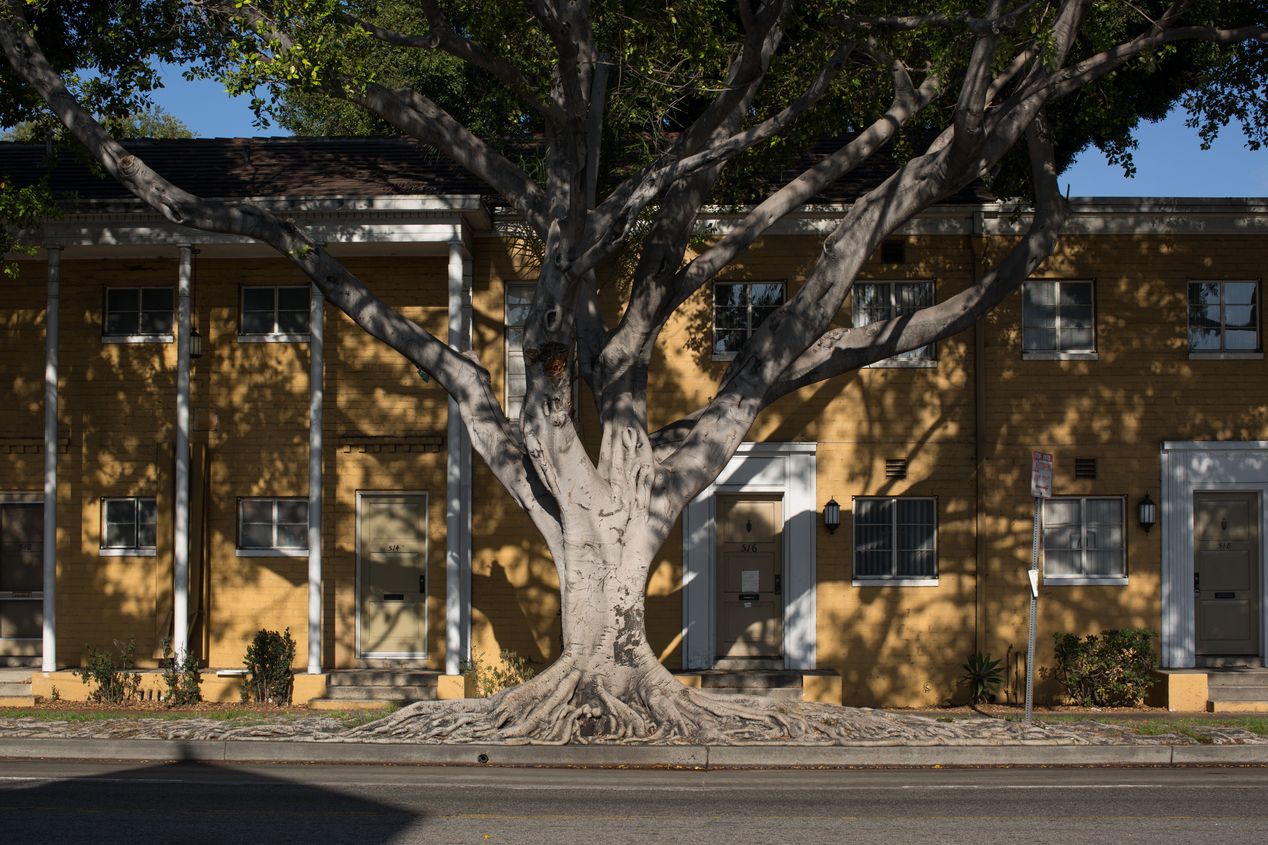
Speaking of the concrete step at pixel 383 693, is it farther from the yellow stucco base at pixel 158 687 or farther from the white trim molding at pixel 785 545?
the white trim molding at pixel 785 545

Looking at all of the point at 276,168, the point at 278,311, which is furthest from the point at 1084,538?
the point at 276,168

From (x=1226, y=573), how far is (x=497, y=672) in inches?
396

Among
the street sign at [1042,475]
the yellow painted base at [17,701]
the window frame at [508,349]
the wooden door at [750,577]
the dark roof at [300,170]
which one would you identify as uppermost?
the dark roof at [300,170]

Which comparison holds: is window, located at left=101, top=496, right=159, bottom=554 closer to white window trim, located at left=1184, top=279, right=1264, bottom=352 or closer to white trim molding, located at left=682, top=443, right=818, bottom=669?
white trim molding, located at left=682, top=443, right=818, bottom=669

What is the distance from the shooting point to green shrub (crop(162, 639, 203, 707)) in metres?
16.3

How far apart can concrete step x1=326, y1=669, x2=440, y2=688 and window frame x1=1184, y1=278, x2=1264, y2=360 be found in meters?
11.2

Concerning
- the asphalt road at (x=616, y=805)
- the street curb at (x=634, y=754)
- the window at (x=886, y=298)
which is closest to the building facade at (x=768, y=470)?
the window at (x=886, y=298)

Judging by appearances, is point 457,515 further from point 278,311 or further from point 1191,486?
point 1191,486

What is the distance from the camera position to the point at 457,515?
16609 mm

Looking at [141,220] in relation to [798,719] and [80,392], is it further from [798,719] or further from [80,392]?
[798,719]

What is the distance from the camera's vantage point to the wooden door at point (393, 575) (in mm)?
17969

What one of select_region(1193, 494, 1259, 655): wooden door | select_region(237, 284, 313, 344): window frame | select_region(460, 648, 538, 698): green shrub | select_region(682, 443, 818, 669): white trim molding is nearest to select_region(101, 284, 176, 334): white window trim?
select_region(237, 284, 313, 344): window frame

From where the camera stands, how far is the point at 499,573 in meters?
17.8

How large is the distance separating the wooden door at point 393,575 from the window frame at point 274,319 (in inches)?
96.7
